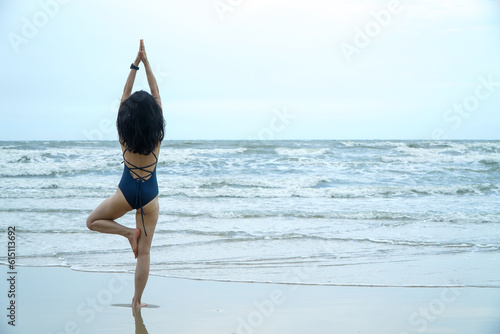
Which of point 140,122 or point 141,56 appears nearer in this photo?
point 140,122

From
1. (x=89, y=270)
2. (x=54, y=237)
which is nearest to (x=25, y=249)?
(x=54, y=237)

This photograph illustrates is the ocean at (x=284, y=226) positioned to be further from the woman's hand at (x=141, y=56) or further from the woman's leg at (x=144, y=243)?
the woman's hand at (x=141, y=56)

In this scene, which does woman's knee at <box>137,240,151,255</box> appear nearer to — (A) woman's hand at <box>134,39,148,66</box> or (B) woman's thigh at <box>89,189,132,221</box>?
(B) woman's thigh at <box>89,189,132,221</box>

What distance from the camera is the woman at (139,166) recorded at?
3588 mm

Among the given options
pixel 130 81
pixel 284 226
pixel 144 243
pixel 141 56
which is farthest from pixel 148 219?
pixel 284 226

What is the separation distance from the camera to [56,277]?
5.19 metres

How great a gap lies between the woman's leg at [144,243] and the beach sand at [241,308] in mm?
207

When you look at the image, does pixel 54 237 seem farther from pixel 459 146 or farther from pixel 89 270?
pixel 459 146

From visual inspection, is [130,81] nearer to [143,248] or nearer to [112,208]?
[112,208]

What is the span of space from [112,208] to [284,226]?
474 cm

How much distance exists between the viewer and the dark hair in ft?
11.7

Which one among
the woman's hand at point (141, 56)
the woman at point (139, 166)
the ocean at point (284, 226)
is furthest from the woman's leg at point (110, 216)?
the ocean at point (284, 226)

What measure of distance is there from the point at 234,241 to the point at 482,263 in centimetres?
318

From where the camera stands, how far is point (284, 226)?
8250mm
